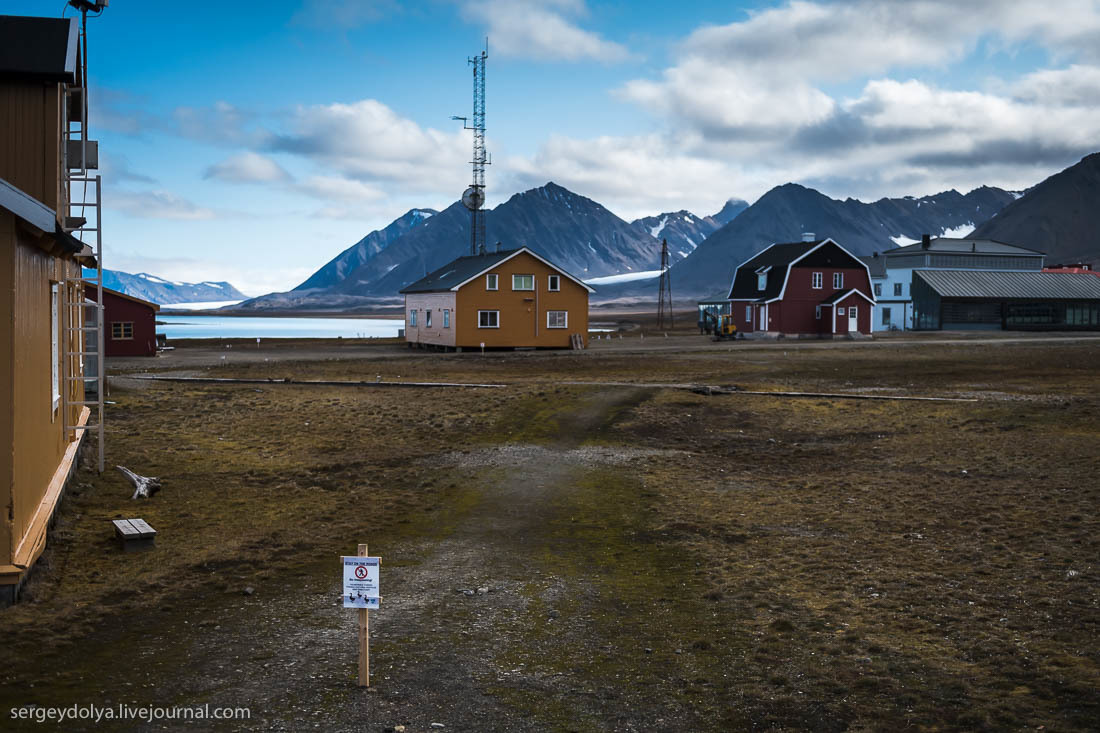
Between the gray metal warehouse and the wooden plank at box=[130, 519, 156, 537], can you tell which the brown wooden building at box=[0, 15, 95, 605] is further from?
the gray metal warehouse

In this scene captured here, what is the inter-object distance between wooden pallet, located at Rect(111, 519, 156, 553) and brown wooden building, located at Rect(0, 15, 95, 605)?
856mm

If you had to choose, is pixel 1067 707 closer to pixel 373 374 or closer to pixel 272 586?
pixel 272 586

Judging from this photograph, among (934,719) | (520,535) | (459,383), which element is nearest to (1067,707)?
(934,719)

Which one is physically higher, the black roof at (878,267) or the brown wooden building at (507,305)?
the black roof at (878,267)

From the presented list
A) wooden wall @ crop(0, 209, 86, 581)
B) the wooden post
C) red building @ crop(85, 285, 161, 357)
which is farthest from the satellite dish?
the wooden post

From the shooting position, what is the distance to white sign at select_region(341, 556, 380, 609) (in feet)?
24.1

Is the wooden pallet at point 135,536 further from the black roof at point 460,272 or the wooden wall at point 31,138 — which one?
the black roof at point 460,272

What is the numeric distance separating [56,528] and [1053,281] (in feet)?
322

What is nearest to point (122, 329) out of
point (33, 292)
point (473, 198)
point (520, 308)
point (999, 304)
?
point (520, 308)

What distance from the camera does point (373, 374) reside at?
38.0m

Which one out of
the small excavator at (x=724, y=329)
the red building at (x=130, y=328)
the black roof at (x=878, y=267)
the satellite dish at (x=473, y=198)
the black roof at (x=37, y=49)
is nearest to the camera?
the black roof at (x=37, y=49)

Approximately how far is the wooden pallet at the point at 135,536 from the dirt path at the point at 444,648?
2.55 m

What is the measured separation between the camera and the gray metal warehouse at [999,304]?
288 feet

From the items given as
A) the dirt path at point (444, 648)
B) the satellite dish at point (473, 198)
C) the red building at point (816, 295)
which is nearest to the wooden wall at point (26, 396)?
the dirt path at point (444, 648)
